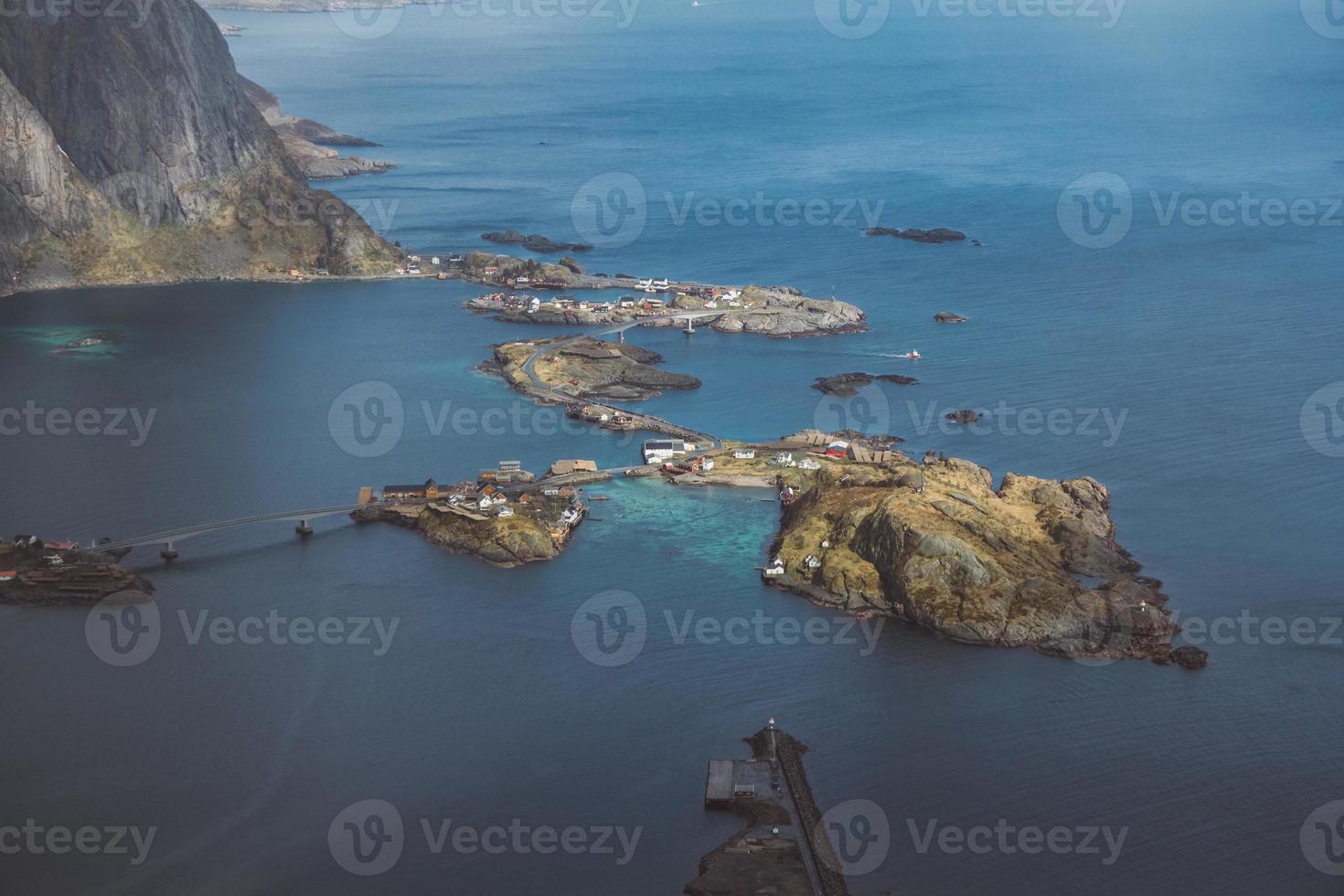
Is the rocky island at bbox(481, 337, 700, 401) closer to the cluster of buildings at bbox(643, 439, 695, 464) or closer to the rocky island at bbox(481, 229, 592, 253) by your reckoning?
the cluster of buildings at bbox(643, 439, 695, 464)

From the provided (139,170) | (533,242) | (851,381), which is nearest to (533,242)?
(533,242)

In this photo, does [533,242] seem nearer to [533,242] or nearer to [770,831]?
[533,242]

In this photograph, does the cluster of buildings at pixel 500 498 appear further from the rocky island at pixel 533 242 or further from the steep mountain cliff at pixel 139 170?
the rocky island at pixel 533 242

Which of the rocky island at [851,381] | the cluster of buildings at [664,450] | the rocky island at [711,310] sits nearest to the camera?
the cluster of buildings at [664,450]

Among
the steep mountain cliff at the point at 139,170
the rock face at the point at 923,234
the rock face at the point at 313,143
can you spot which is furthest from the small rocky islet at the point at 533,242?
the rock face at the point at 313,143

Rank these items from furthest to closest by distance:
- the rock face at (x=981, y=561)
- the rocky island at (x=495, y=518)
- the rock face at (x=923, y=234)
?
1. the rock face at (x=923, y=234)
2. the rocky island at (x=495, y=518)
3. the rock face at (x=981, y=561)

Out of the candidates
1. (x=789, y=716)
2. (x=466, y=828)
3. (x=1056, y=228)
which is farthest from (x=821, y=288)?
(x=466, y=828)
